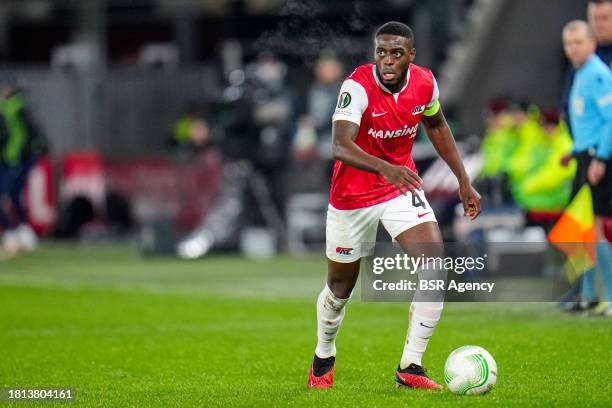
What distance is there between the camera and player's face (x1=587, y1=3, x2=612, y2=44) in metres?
11.2

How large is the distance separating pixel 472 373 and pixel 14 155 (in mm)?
15583

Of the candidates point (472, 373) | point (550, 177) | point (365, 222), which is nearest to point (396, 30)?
point (365, 222)

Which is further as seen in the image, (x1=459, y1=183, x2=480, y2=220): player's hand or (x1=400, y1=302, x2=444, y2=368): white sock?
(x1=459, y1=183, x2=480, y2=220): player's hand

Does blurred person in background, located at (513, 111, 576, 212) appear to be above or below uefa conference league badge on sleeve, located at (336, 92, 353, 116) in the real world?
below

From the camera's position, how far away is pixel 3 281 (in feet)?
53.8

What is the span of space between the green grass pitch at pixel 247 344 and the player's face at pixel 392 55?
187 centimetres

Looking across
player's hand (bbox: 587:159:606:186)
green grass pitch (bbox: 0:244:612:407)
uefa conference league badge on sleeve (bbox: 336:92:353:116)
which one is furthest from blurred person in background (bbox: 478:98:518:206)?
uefa conference league badge on sleeve (bbox: 336:92:353:116)

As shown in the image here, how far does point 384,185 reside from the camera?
7668 millimetres

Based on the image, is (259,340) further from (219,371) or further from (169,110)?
(169,110)

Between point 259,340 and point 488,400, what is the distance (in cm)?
375

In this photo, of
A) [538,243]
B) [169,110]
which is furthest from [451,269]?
[169,110]

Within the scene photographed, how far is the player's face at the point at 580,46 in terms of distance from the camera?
11.1 meters

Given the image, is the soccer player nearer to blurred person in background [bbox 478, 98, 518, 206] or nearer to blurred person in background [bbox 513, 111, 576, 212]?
blurred person in background [bbox 513, 111, 576, 212]

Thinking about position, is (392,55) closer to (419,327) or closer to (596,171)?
(419,327)
